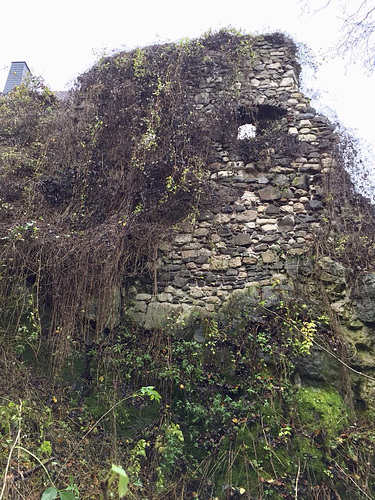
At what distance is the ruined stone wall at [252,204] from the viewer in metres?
4.48

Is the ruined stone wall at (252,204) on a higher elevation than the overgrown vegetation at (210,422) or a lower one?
higher

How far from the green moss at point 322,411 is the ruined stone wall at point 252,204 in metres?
1.14

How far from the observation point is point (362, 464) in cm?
295

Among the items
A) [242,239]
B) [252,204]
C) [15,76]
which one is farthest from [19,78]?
[242,239]

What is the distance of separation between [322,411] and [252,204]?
2.67 meters

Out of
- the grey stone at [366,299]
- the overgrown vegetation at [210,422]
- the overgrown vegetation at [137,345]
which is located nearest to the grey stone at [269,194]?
the overgrown vegetation at [137,345]

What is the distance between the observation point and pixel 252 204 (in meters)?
4.94

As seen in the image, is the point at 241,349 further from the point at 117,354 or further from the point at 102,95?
the point at 102,95

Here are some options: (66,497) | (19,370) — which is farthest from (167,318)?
(66,497)

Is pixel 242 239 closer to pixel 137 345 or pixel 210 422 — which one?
pixel 137 345

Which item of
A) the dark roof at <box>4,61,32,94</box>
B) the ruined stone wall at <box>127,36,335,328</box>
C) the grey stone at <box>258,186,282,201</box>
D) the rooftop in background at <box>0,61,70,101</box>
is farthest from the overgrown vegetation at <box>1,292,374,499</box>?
the dark roof at <box>4,61,32,94</box>

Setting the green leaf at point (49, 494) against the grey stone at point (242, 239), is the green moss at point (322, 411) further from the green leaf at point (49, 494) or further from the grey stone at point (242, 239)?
the green leaf at point (49, 494)

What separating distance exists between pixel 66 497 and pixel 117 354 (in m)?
2.39

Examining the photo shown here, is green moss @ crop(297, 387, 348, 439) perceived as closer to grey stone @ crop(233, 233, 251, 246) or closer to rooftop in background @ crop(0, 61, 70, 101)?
grey stone @ crop(233, 233, 251, 246)
